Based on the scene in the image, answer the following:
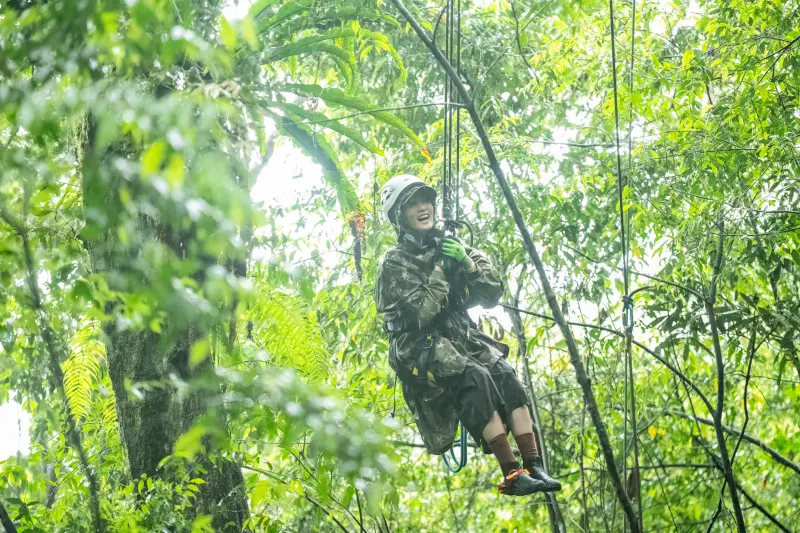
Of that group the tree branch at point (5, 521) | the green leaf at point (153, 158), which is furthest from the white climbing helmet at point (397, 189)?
the green leaf at point (153, 158)

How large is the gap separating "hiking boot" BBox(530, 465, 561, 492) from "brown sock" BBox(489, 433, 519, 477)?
8 cm

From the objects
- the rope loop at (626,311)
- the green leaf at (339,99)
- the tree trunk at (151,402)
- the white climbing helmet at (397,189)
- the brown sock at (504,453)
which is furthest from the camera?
the green leaf at (339,99)

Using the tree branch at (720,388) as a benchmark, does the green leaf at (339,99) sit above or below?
above

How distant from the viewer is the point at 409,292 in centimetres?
379

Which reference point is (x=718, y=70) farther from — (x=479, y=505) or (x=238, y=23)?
(x=479, y=505)

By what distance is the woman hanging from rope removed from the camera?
371cm

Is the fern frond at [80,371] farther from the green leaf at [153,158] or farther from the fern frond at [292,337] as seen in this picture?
the green leaf at [153,158]

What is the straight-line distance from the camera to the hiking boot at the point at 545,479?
343 cm

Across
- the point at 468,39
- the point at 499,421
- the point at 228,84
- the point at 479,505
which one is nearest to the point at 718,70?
the point at 468,39

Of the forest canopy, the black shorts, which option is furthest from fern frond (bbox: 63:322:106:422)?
the black shorts

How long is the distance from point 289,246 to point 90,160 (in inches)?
224

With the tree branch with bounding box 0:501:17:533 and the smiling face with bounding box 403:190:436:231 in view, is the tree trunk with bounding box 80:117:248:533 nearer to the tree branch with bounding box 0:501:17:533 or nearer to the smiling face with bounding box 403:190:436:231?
the tree branch with bounding box 0:501:17:533

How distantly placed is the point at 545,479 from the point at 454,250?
3.51ft

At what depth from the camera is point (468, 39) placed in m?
6.41
